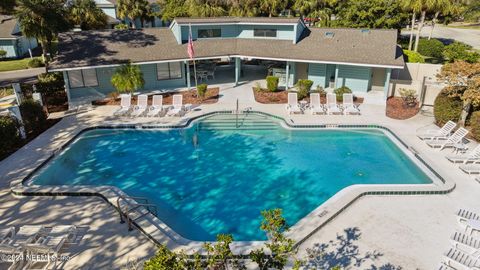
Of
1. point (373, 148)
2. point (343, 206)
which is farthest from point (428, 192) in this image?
point (373, 148)

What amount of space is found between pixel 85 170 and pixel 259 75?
19.0 m

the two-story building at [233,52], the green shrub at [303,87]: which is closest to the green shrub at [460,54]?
the two-story building at [233,52]

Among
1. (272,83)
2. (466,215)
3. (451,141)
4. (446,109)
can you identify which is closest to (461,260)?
(466,215)

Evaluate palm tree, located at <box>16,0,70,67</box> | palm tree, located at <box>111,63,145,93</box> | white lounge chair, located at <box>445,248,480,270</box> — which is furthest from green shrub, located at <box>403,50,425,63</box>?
palm tree, located at <box>16,0,70,67</box>

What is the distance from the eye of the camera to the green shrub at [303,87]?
24464mm

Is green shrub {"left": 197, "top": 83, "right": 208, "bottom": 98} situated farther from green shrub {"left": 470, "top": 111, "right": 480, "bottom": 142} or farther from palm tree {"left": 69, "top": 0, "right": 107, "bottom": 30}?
palm tree {"left": 69, "top": 0, "right": 107, "bottom": 30}

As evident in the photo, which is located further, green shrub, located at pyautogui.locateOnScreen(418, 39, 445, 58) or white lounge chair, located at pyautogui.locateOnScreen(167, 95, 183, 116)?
green shrub, located at pyautogui.locateOnScreen(418, 39, 445, 58)

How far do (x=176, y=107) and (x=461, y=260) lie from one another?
58.1 ft

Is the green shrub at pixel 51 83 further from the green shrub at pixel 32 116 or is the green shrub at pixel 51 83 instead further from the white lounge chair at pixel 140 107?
the white lounge chair at pixel 140 107

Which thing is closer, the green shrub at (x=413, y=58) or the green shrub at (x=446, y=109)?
the green shrub at (x=446, y=109)

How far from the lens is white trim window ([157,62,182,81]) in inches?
1060

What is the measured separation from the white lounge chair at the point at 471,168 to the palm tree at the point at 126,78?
1973 cm

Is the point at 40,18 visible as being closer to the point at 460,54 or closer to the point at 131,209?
the point at 131,209

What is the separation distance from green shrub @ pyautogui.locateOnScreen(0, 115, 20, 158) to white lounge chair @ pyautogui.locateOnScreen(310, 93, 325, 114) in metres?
17.2
